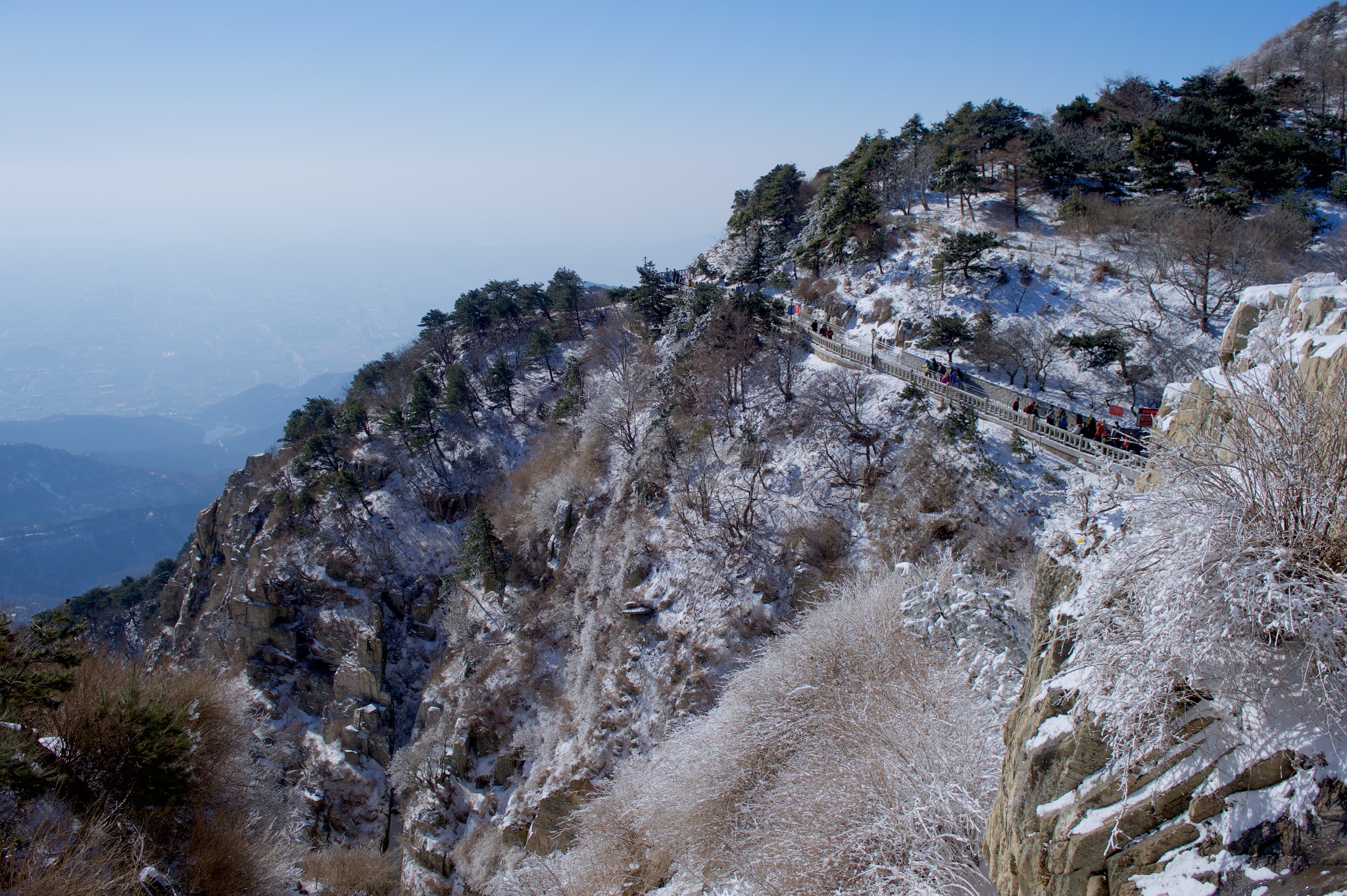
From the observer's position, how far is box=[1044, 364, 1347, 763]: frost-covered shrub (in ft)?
18.6

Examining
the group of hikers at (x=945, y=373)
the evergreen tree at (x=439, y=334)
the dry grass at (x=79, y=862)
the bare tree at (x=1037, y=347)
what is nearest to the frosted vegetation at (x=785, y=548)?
the dry grass at (x=79, y=862)

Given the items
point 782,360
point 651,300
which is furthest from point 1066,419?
point 651,300

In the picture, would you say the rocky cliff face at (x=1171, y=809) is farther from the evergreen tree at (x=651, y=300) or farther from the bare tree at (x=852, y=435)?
the evergreen tree at (x=651, y=300)

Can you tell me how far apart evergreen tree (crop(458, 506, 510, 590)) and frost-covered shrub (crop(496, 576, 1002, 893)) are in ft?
46.3

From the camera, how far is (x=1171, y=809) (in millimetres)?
5715

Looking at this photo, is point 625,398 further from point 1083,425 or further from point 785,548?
point 1083,425

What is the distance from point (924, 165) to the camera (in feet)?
146

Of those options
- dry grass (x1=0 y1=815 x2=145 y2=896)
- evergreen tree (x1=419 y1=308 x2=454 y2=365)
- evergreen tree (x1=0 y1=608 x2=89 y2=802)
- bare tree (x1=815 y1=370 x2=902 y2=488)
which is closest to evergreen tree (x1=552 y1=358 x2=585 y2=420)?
evergreen tree (x1=419 y1=308 x2=454 y2=365)

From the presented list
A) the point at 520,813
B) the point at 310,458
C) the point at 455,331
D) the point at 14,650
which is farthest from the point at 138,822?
the point at 455,331

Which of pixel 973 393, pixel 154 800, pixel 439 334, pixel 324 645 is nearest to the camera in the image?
pixel 154 800

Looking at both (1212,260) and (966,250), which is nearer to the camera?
(1212,260)

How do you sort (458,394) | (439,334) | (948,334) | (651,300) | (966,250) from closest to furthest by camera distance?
1. (948,334)
2. (966,250)
3. (651,300)
4. (458,394)
5. (439,334)

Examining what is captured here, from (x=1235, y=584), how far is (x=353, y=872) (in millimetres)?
29537

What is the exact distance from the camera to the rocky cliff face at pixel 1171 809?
498 centimetres
